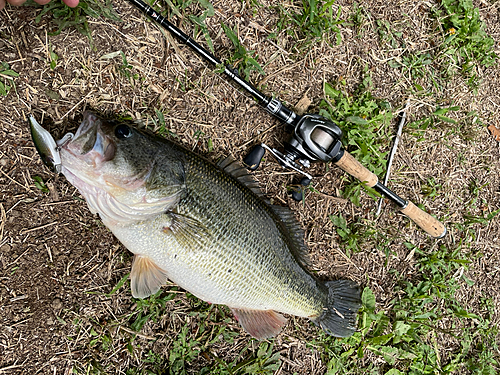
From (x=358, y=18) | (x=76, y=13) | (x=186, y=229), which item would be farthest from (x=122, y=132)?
(x=358, y=18)

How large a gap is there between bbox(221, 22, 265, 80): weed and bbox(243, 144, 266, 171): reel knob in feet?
2.15

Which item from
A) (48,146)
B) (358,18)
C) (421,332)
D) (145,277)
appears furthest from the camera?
(421,332)

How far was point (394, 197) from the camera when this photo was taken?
138 inches

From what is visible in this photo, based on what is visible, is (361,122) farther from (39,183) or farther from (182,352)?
(39,183)

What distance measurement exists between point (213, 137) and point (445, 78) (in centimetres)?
279

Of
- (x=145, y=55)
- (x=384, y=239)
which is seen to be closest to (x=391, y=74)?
(x=384, y=239)

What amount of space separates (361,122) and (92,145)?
245 cm

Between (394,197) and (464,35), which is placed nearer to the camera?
(394,197)

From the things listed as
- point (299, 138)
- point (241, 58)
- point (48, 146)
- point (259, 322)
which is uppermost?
point (241, 58)

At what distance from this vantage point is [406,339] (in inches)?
146

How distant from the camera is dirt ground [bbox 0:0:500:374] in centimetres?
272

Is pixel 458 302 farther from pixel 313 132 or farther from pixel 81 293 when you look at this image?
pixel 81 293

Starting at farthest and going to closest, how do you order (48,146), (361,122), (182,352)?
1. (361,122)
2. (182,352)
3. (48,146)

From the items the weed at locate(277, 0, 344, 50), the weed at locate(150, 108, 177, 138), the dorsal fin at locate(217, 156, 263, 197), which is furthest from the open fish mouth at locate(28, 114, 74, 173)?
the weed at locate(277, 0, 344, 50)
